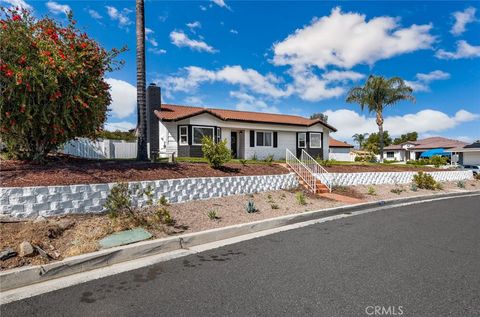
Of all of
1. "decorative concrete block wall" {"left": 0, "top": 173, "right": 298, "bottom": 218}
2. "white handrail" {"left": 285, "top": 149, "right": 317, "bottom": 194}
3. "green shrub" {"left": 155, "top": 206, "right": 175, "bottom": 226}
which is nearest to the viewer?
"decorative concrete block wall" {"left": 0, "top": 173, "right": 298, "bottom": 218}

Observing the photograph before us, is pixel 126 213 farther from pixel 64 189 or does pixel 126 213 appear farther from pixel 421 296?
pixel 421 296

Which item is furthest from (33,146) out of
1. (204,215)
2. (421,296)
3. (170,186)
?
(421,296)

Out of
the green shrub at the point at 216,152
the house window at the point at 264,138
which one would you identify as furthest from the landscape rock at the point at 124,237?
the house window at the point at 264,138

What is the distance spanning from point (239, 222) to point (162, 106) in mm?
16716

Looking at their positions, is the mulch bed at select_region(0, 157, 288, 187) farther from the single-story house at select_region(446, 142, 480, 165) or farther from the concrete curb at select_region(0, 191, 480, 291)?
the single-story house at select_region(446, 142, 480, 165)

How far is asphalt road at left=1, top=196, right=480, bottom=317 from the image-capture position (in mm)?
3324

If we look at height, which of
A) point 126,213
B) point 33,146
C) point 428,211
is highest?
point 33,146

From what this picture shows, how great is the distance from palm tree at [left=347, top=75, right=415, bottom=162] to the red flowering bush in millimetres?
27330

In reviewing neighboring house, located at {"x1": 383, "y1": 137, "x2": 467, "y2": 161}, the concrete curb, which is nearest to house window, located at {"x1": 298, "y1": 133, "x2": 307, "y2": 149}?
the concrete curb

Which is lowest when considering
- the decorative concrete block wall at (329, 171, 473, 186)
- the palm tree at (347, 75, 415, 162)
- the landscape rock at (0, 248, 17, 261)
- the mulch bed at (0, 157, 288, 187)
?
the landscape rock at (0, 248, 17, 261)

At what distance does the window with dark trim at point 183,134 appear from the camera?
1907cm

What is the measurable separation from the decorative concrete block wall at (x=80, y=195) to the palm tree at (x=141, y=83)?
117 inches

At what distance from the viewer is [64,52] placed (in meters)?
7.62

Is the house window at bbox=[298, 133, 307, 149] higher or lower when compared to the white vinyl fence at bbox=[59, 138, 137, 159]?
higher
